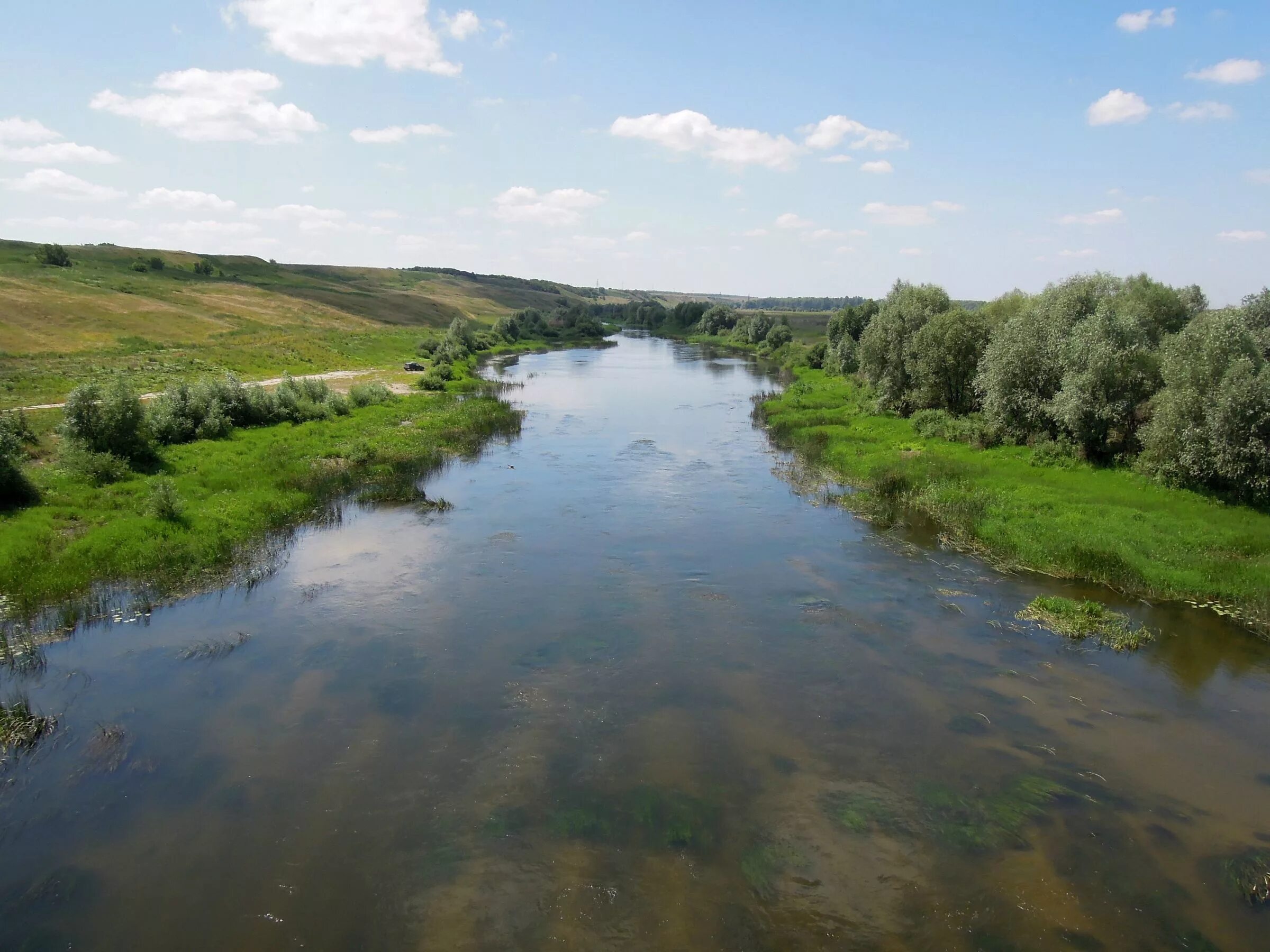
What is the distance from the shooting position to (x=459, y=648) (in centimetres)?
1684

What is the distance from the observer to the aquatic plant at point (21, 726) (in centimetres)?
1274

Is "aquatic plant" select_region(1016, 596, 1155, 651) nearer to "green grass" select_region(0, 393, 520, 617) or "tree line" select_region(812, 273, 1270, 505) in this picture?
"tree line" select_region(812, 273, 1270, 505)

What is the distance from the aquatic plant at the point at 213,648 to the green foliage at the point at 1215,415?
94.6 feet

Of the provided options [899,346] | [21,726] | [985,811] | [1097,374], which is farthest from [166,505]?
[899,346]

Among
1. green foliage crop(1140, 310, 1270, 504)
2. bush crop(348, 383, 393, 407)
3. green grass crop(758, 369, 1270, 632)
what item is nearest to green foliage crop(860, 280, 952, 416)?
green grass crop(758, 369, 1270, 632)

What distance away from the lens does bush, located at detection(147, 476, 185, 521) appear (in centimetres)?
2139

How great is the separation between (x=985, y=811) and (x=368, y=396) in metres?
40.3

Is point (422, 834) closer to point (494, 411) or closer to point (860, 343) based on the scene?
point (494, 411)

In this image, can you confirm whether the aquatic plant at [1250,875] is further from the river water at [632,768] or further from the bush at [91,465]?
the bush at [91,465]

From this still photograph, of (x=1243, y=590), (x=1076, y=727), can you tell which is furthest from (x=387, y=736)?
(x=1243, y=590)

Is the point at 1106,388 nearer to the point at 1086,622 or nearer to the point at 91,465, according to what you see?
the point at 1086,622

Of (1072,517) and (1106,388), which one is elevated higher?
(1106,388)

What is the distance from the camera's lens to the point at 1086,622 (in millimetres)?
18078

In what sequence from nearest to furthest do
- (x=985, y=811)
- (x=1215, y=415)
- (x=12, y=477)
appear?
(x=985, y=811), (x=12, y=477), (x=1215, y=415)
